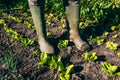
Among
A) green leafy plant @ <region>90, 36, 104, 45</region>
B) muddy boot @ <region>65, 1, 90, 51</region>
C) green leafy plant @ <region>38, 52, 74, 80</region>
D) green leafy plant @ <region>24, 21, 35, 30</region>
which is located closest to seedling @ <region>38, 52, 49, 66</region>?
green leafy plant @ <region>38, 52, 74, 80</region>

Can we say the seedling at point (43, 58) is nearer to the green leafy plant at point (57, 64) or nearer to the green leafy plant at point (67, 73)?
the green leafy plant at point (57, 64)

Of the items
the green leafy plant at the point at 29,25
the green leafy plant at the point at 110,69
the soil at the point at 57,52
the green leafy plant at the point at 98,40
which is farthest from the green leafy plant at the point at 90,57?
the green leafy plant at the point at 29,25

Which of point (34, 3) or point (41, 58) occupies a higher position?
point (34, 3)

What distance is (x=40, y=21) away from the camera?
10.0 feet

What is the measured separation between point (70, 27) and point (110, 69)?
2.93 ft

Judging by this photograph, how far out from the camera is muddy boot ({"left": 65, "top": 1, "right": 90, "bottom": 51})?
3236mm

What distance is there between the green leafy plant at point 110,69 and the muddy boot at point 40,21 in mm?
688

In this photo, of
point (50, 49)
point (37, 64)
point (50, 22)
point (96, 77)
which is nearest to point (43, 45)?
point (50, 49)

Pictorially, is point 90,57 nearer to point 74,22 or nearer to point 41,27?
point 74,22

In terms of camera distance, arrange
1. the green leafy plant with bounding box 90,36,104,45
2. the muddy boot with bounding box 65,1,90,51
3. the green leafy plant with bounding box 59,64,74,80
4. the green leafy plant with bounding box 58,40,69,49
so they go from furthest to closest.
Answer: the green leafy plant with bounding box 90,36,104,45
the green leafy plant with bounding box 58,40,69,49
the muddy boot with bounding box 65,1,90,51
the green leafy plant with bounding box 59,64,74,80

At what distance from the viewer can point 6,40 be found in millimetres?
3555

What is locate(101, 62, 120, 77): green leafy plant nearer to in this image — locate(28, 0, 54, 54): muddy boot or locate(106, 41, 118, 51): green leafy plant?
locate(106, 41, 118, 51): green leafy plant

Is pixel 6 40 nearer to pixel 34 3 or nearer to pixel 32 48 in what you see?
pixel 32 48

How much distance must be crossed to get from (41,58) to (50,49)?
21 centimetres
